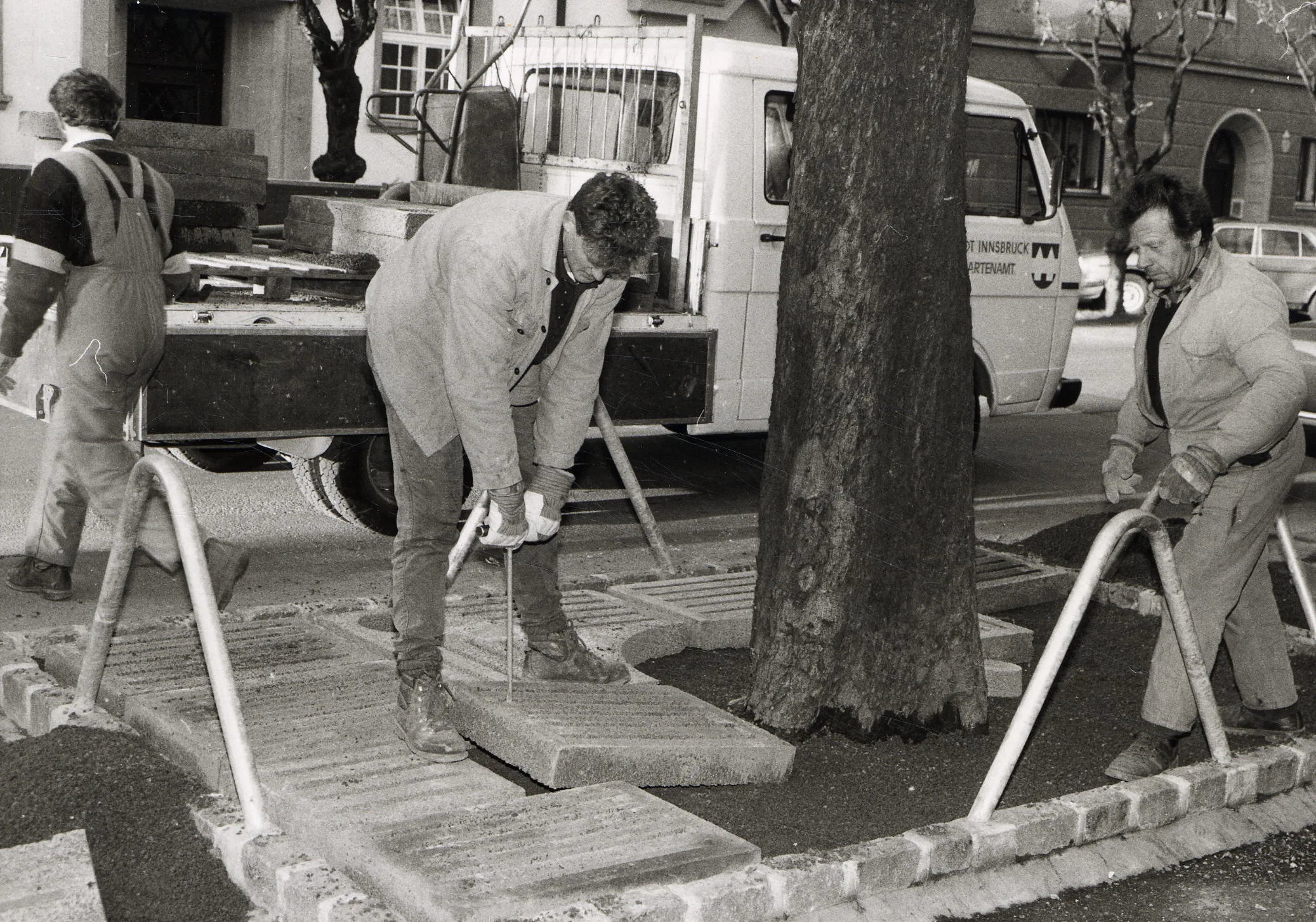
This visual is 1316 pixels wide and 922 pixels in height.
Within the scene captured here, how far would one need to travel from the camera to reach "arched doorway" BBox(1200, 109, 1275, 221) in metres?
32.2

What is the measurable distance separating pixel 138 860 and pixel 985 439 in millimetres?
9225

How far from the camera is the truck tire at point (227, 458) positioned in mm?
7801

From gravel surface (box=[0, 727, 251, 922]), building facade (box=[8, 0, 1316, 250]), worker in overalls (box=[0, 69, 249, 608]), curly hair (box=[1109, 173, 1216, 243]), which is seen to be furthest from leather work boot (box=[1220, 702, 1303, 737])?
building facade (box=[8, 0, 1316, 250])

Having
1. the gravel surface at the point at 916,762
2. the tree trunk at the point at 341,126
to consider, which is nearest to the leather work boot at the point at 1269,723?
the gravel surface at the point at 916,762

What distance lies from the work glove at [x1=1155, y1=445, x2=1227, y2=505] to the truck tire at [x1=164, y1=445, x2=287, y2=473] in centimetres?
441

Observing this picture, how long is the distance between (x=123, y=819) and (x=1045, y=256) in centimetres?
703

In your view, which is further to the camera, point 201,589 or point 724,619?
point 724,619

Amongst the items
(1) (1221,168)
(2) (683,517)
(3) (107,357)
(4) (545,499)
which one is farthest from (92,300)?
(1) (1221,168)

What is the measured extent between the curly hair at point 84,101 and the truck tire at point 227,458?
1.86 metres

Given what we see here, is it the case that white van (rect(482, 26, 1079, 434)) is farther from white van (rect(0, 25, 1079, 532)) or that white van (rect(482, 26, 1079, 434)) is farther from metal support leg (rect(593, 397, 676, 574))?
metal support leg (rect(593, 397, 676, 574))

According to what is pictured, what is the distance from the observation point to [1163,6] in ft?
94.4

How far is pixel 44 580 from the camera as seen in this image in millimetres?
6324

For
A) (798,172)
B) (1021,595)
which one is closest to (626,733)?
(798,172)

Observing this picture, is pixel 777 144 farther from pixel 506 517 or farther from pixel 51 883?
pixel 51 883
